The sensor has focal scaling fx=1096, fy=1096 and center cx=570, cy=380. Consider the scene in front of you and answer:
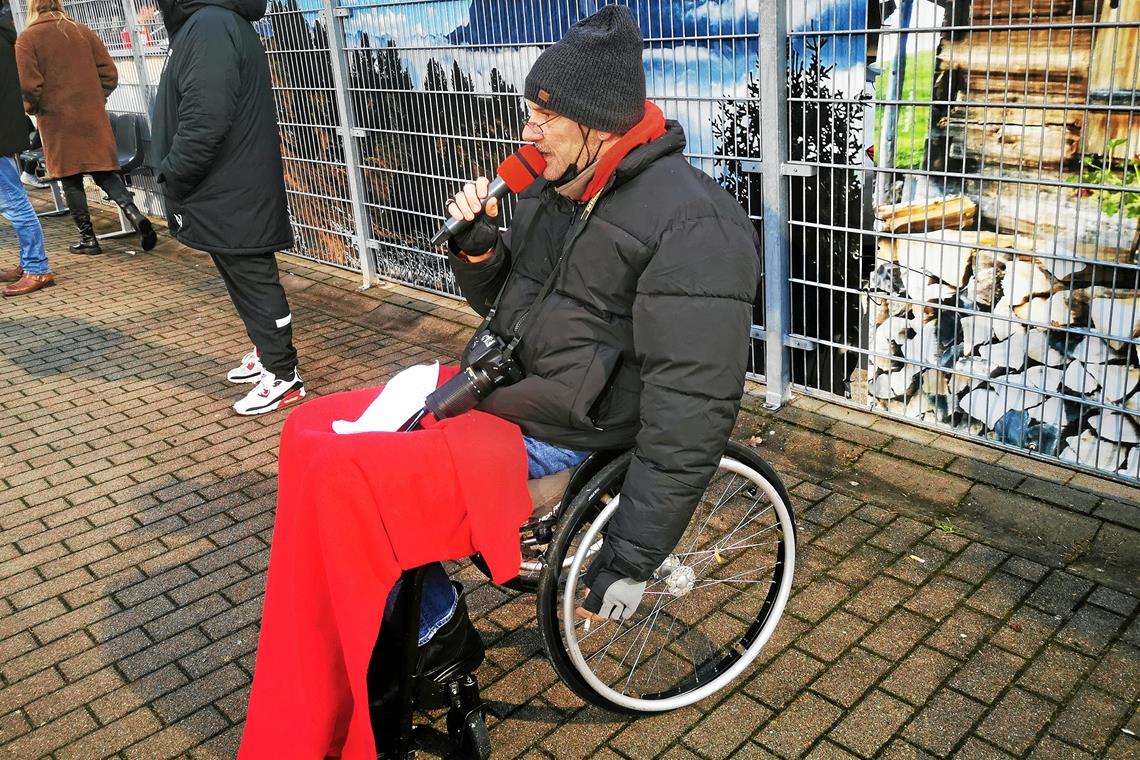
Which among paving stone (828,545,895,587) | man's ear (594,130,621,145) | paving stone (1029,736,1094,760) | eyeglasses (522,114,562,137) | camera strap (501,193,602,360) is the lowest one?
paving stone (1029,736,1094,760)

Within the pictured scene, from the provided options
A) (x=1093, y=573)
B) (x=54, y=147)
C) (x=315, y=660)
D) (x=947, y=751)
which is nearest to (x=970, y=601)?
(x=1093, y=573)

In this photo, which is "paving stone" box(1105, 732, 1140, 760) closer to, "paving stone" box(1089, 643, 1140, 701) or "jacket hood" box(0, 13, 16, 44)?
"paving stone" box(1089, 643, 1140, 701)

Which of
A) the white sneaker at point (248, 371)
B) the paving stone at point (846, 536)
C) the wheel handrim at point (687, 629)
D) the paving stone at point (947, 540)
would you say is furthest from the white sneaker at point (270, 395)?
the paving stone at point (947, 540)

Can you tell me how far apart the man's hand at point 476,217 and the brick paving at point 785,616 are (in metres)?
1.34

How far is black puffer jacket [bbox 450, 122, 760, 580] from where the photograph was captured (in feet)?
8.71

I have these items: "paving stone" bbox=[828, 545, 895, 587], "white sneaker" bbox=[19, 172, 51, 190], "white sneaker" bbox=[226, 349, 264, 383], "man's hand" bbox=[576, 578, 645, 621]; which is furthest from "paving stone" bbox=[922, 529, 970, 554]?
"white sneaker" bbox=[19, 172, 51, 190]

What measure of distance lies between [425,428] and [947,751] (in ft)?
5.49

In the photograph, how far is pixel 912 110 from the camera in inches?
171

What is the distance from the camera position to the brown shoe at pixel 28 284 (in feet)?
28.1

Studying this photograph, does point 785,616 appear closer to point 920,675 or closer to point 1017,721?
point 920,675

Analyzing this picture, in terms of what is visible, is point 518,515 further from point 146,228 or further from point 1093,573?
A: point 146,228

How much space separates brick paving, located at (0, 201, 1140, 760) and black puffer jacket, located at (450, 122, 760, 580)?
0.90 m

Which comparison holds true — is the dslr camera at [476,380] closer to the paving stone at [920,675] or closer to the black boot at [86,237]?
the paving stone at [920,675]

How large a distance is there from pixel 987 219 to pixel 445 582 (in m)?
2.65
